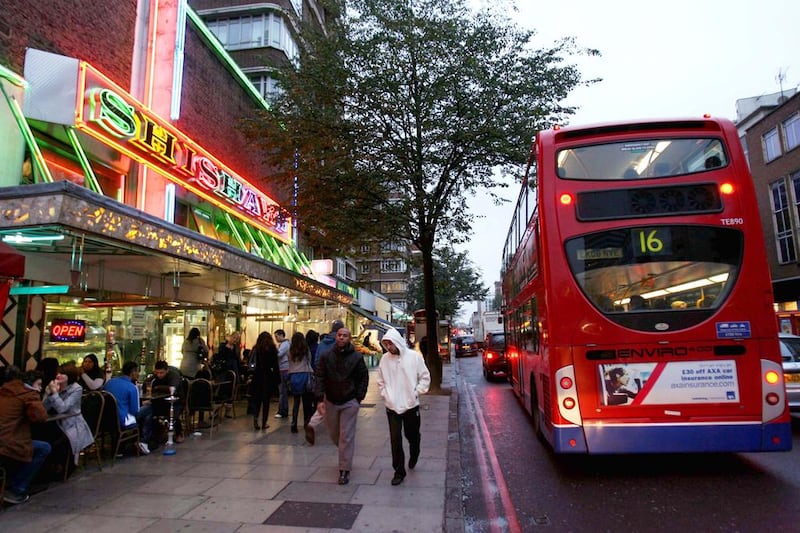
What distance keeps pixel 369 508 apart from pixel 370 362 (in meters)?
25.8

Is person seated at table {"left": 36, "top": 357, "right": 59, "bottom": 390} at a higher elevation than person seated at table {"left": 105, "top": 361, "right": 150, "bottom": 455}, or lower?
higher

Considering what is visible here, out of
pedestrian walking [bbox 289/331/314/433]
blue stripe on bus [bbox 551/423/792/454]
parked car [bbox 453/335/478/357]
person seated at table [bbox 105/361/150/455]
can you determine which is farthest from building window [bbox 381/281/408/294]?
blue stripe on bus [bbox 551/423/792/454]

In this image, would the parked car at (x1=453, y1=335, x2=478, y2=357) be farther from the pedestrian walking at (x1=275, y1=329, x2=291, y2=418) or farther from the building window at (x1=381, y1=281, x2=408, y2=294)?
the pedestrian walking at (x1=275, y1=329, x2=291, y2=418)

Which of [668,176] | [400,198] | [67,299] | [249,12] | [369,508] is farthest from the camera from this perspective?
[249,12]

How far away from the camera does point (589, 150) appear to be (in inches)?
248

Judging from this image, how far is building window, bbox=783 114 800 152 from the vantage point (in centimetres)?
2498

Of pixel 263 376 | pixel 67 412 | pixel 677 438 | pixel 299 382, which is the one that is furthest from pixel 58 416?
pixel 677 438

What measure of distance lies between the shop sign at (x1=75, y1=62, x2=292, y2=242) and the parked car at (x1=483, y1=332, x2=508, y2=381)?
9.11 metres

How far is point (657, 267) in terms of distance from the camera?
5.75m

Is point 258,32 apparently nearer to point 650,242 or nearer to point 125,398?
point 125,398

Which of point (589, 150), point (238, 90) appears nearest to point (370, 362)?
point (238, 90)

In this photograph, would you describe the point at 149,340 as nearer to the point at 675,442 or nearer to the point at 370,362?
the point at 675,442

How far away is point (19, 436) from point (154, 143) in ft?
29.2

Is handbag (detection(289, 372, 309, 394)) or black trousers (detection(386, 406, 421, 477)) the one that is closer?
black trousers (detection(386, 406, 421, 477))
